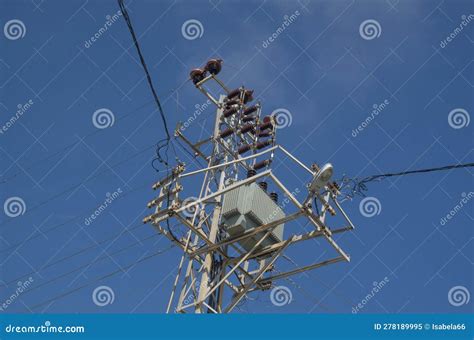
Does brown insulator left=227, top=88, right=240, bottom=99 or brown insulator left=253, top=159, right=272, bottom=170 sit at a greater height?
brown insulator left=227, top=88, right=240, bottom=99

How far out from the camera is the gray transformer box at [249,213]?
20156 mm

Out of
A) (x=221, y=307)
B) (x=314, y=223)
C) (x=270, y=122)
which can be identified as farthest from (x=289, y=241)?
(x=270, y=122)

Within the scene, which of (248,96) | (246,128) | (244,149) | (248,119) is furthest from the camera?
(248,96)

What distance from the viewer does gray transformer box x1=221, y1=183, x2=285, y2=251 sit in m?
20.2

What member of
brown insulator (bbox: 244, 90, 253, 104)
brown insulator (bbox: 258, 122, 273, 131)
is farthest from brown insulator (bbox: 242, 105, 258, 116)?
brown insulator (bbox: 258, 122, 273, 131)

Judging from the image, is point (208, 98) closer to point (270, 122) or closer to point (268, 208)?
point (270, 122)

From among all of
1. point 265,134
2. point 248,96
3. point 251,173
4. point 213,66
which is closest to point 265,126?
point 265,134

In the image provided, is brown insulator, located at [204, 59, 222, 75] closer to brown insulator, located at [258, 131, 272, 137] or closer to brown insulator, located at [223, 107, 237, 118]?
→ brown insulator, located at [223, 107, 237, 118]

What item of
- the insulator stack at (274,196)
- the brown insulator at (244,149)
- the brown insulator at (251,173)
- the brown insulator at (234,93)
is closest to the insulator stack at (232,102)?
the brown insulator at (234,93)

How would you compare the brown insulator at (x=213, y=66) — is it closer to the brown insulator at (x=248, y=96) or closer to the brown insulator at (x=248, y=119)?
the brown insulator at (x=248, y=96)

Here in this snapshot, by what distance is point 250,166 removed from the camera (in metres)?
22.1

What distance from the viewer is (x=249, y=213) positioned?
66.1ft

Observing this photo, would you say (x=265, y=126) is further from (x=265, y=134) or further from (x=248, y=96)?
(x=248, y=96)

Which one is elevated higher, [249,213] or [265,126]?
[265,126]
